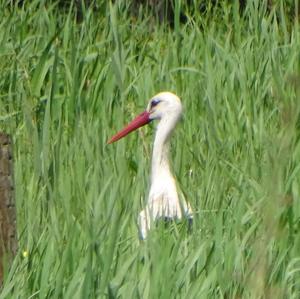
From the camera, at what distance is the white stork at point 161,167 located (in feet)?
13.1

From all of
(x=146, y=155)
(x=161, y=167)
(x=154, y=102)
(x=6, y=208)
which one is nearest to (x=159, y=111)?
(x=154, y=102)

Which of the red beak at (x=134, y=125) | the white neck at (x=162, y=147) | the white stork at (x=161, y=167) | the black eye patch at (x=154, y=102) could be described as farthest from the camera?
the black eye patch at (x=154, y=102)

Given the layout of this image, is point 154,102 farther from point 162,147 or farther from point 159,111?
point 162,147

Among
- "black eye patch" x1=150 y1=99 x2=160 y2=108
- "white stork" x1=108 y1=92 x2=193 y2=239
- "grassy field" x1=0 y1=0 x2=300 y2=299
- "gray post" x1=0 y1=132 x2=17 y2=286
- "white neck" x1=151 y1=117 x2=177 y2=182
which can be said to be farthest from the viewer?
"black eye patch" x1=150 y1=99 x2=160 y2=108

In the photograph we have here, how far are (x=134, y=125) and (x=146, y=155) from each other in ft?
0.54

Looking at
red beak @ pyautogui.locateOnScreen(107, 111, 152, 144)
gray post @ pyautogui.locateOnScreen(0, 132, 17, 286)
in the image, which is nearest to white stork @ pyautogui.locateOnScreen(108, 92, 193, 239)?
red beak @ pyautogui.locateOnScreen(107, 111, 152, 144)

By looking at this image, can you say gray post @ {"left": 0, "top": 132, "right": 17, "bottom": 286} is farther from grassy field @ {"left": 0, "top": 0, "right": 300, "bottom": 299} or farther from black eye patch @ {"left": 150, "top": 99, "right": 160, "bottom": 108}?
black eye patch @ {"left": 150, "top": 99, "right": 160, "bottom": 108}

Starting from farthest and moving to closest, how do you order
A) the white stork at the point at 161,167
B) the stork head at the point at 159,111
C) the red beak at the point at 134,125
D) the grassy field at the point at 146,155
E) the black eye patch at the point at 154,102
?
Answer: the black eye patch at the point at 154,102
the stork head at the point at 159,111
the red beak at the point at 134,125
the white stork at the point at 161,167
the grassy field at the point at 146,155

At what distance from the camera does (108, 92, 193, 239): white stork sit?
3.99m

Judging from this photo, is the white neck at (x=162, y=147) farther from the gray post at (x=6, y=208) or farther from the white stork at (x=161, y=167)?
the gray post at (x=6, y=208)

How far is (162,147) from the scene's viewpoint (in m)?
4.91

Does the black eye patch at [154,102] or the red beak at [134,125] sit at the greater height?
the black eye patch at [154,102]

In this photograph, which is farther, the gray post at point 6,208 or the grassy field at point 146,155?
the grassy field at point 146,155

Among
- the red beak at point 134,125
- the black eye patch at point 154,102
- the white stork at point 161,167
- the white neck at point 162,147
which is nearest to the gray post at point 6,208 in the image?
the white stork at point 161,167
